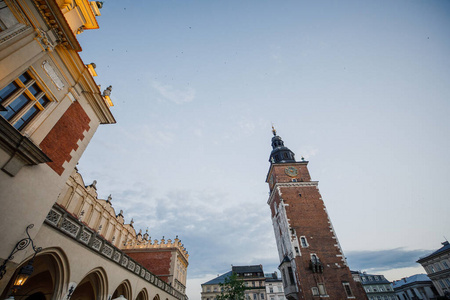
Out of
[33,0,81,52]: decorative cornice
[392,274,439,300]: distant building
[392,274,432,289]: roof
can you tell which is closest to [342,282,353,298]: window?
[33,0,81,52]: decorative cornice

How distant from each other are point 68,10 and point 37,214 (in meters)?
8.58

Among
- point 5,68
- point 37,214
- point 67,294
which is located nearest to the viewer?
point 5,68

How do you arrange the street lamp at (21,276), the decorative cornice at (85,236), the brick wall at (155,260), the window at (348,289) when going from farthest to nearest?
the brick wall at (155,260) < the window at (348,289) < the decorative cornice at (85,236) < the street lamp at (21,276)

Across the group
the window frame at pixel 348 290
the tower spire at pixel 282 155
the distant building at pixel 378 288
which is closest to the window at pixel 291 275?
the window frame at pixel 348 290

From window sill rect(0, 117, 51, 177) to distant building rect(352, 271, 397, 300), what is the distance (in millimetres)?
84848

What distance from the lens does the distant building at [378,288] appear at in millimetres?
63562

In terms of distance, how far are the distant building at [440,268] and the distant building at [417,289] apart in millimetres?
10525

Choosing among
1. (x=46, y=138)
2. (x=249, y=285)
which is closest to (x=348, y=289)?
(x=46, y=138)

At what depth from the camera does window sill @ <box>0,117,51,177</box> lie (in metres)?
5.96

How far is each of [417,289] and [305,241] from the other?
52.0 m

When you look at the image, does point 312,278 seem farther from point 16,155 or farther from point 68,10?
point 68,10

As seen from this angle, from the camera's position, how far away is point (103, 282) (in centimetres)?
1179

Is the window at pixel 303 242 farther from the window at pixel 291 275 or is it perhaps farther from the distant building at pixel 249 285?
the distant building at pixel 249 285

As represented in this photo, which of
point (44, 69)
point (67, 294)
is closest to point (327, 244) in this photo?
point (67, 294)
